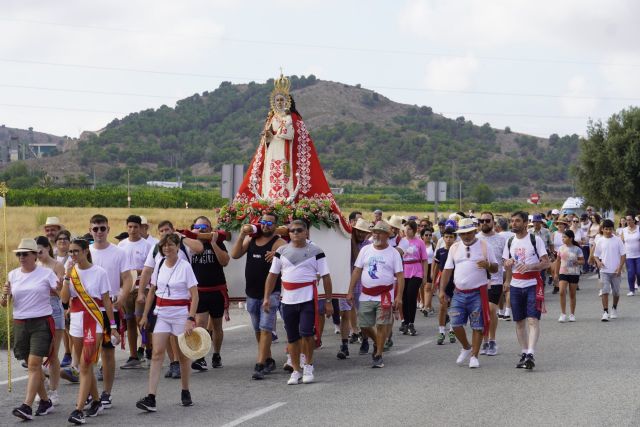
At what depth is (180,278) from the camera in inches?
420

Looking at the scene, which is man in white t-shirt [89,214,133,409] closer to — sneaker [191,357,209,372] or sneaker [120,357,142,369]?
sneaker [191,357,209,372]

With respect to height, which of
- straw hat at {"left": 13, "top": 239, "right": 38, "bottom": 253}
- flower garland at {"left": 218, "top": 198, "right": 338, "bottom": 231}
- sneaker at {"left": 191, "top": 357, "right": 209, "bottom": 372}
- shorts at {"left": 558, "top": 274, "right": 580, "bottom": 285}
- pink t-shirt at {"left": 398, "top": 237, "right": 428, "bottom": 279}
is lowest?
sneaker at {"left": 191, "top": 357, "right": 209, "bottom": 372}

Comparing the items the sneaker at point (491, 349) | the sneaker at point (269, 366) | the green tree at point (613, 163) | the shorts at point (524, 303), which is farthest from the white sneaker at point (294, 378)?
the green tree at point (613, 163)

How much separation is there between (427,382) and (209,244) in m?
3.30

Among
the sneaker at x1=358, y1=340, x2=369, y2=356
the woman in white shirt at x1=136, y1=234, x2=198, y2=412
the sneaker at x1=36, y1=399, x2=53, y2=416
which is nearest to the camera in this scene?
the sneaker at x1=36, y1=399, x2=53, y2=416

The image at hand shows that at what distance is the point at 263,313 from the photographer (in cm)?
1251

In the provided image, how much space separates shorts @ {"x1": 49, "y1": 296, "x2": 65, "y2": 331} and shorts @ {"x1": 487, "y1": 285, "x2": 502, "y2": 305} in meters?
6.48

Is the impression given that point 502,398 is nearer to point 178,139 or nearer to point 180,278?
point 180,278

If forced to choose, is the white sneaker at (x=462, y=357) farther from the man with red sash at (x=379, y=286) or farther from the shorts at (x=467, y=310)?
the man with red sash at (x=379, y=286)

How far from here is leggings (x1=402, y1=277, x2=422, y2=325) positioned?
1678 cm

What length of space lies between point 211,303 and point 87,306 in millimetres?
3129

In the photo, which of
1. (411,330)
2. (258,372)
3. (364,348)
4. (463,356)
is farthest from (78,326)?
(411,330)

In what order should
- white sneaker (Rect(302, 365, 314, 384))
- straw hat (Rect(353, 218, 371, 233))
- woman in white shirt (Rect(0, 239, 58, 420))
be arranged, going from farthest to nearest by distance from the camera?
straw hat (Rect(353, 218, 371, 233)) → white sneaker (Rect(302, 365, 314, 384)) → woman in white shirt (Rect(0, 239, 58, 420))

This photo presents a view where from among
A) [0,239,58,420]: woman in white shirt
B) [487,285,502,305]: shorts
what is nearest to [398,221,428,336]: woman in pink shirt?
[487,285,502,305]: shorts
